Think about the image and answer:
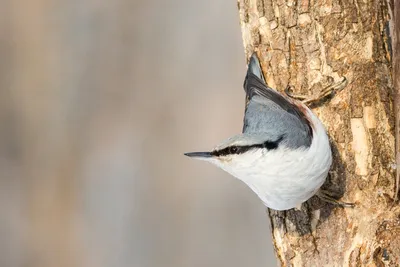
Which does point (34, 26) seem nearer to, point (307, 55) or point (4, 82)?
point (4, 82)

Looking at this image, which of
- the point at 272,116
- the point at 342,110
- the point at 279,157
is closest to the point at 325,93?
the point at 342,110

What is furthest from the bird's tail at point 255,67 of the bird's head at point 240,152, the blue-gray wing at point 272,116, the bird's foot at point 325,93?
the bird's head at point 240,152

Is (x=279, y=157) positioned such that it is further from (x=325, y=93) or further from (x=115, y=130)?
(x=115, y=130)

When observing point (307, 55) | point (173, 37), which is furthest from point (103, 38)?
point (307, 55)

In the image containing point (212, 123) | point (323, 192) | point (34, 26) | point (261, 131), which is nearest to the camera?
point (261, 131)

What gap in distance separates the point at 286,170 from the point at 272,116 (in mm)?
196

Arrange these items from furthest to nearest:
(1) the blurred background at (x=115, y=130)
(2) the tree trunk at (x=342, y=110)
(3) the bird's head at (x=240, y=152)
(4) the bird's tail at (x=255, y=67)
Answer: (1) the blurred background at (x=115, y=130), (4) the bird's tail at (x=255, y=67), (2) the tree trunk at (x=342, y=110), (3) the bird's head at (x=240, y=152)

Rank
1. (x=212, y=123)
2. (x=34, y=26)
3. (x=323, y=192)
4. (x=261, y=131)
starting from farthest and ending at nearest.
Answer: (x=34, y=26), (x=212, y=123), (x=323, y=192), (x=261, y=131)

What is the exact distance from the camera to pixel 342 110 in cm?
216

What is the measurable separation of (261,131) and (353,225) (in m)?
0.43

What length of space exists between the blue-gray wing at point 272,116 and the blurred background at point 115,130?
2647mm

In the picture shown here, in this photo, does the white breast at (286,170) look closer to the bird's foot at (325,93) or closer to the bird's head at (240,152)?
the bird's head at (240,152)

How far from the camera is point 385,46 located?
220 cm

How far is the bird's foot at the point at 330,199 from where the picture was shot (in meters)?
2.12
